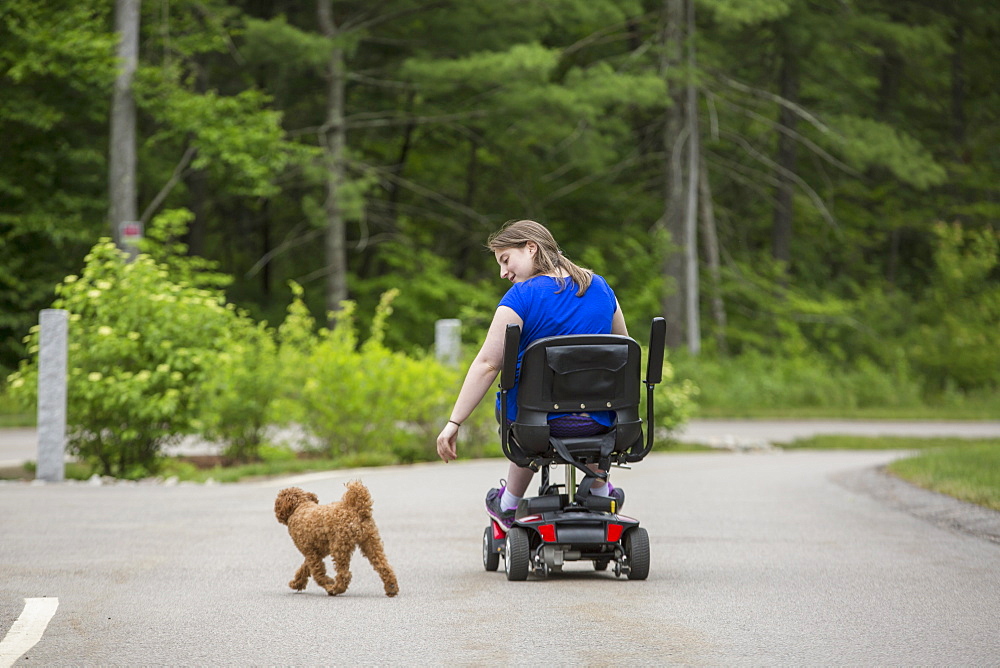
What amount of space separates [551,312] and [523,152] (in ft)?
94.7

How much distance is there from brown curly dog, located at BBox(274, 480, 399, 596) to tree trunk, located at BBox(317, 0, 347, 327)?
76.9ft

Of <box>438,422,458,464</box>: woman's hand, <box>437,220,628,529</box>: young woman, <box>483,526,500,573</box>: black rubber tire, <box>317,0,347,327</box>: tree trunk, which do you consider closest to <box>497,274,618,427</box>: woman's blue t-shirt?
<box>437,220,628,529</box>: young woman

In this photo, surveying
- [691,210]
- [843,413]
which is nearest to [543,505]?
[843,413]

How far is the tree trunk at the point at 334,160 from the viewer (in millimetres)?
30188

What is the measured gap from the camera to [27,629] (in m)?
5.53

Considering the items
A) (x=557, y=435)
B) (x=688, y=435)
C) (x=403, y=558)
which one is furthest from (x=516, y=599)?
(x=688, y=435)

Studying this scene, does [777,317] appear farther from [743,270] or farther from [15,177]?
[15,177]

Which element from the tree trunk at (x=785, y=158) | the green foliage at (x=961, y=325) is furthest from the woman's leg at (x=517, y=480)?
the tree trunk at (x=785, y=158)

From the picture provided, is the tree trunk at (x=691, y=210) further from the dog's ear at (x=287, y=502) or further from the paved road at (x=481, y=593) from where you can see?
the dog's ear at (x=287, y=502)

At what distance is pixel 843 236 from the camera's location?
4125 cm

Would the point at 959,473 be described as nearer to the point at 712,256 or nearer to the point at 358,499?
the point at 358,499

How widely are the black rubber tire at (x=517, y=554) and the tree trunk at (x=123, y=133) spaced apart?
19.6 metres

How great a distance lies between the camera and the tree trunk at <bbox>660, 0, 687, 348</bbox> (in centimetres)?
3184

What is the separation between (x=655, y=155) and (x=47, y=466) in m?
22.5
